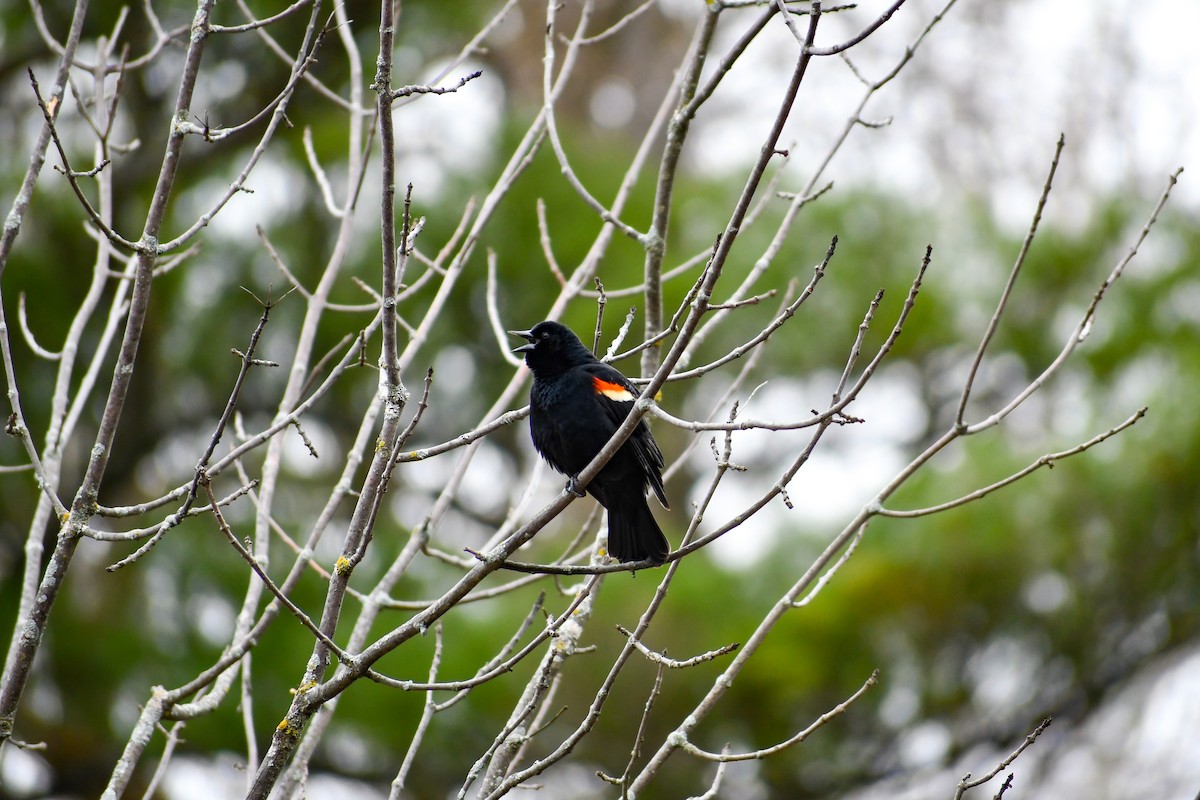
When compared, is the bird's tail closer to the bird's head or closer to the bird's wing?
the bird's wing

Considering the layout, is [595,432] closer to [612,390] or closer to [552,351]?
[612,390]

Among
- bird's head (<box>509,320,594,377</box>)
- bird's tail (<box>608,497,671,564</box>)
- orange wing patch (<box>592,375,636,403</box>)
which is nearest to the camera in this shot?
bird's tail (<box>608,497,671,564</box>)

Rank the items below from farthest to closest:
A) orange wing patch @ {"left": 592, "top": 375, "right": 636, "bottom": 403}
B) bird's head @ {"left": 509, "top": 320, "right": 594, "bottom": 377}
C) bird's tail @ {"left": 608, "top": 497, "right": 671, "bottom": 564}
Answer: bird's head @ {"left": 509, "top": 320, "right": 594, "bottom": 377}, orange wing patch @ {"left": 592, "top": 375, "right": 636, "bottom": 403}, bird's tail @ {"left": 608, "top": 497, "right": 671, "bottom": 564}

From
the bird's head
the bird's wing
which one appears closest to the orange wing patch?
the bird's wing

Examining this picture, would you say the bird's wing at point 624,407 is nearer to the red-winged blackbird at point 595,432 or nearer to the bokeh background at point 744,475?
the red-winged blackbird at point 595,432

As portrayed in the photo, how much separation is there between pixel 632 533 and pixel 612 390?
0.41 meters

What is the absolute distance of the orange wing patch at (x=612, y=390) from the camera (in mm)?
2887

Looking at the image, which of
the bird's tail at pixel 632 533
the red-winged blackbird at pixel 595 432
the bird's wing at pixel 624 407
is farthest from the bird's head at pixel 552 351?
the bird's tail at pixel 632 533

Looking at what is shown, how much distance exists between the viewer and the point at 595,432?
112 inches

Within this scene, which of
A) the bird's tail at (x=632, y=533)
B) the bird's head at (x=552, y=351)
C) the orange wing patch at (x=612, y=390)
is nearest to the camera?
the bird's tail at (x=632, y=533)

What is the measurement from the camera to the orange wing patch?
2887mm

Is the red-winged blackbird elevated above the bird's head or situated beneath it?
situated beneath

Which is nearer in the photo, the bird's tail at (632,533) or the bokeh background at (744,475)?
the bird's tail at (632,533)

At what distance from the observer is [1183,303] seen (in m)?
5.05
